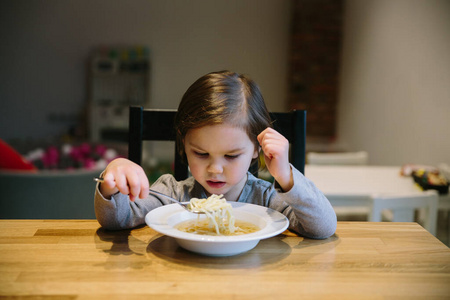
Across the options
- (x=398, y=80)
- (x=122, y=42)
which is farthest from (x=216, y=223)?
(x=122, y=42)

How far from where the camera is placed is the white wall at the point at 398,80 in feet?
10.3

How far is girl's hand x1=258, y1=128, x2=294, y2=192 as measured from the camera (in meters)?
0.90

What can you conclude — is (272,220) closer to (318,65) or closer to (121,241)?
(121,241)

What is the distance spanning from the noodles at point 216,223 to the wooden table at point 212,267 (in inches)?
2.4

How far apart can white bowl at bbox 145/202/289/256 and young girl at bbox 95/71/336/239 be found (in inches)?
2.5

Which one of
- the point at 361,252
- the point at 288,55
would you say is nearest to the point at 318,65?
the point at 288,55

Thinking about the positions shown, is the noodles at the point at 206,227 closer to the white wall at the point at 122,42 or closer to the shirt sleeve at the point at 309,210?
the shirt sleeve at the point at 309,210

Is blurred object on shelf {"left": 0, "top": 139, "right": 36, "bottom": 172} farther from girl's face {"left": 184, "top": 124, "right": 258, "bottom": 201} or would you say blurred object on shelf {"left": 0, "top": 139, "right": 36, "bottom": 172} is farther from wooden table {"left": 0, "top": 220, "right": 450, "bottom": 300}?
girl's face {"left": 184, "top": 124, "right": 258, "bottom": 201}

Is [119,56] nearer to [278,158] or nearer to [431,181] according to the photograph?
[431,181]

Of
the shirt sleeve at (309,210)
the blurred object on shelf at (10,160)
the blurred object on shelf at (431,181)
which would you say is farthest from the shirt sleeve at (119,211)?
the blurred object on shelf at (431,181)

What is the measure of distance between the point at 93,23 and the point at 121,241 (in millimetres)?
6573

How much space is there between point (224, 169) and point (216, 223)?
0.58 ft

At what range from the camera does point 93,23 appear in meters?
6.77

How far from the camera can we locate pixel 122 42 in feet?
22.4
